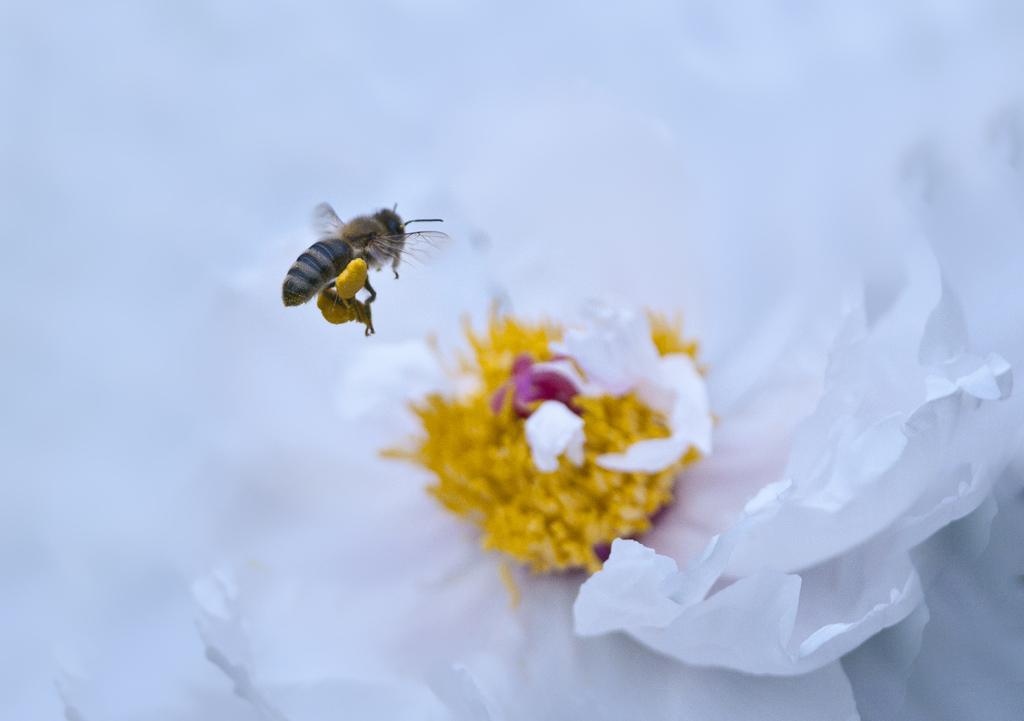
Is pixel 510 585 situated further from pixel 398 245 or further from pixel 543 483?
pixel 398 245

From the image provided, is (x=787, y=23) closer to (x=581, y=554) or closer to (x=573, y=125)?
(x=573, y=125)

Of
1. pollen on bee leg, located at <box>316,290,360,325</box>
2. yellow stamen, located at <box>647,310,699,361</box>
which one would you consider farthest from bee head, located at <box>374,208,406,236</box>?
yellow stamen, located at <box>647,310,699,361</box>

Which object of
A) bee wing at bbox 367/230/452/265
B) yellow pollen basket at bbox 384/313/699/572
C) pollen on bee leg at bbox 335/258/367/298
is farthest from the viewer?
yellow pollen basket at bbox 384/313/699/572

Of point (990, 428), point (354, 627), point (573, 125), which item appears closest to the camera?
point (990, 428)

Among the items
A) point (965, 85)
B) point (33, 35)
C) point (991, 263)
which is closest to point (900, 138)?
point (965, 85)

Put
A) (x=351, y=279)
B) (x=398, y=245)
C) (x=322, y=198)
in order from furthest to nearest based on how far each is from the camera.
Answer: (x=322, y=198) < (x=398, y=245) < (x=351, y=279)

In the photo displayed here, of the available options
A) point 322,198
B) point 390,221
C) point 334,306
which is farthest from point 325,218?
point 322,198

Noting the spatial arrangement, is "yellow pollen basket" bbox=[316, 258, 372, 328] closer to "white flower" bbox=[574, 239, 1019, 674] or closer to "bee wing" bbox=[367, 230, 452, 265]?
"bee wing" bbox=[367, 230, 452, 265]
